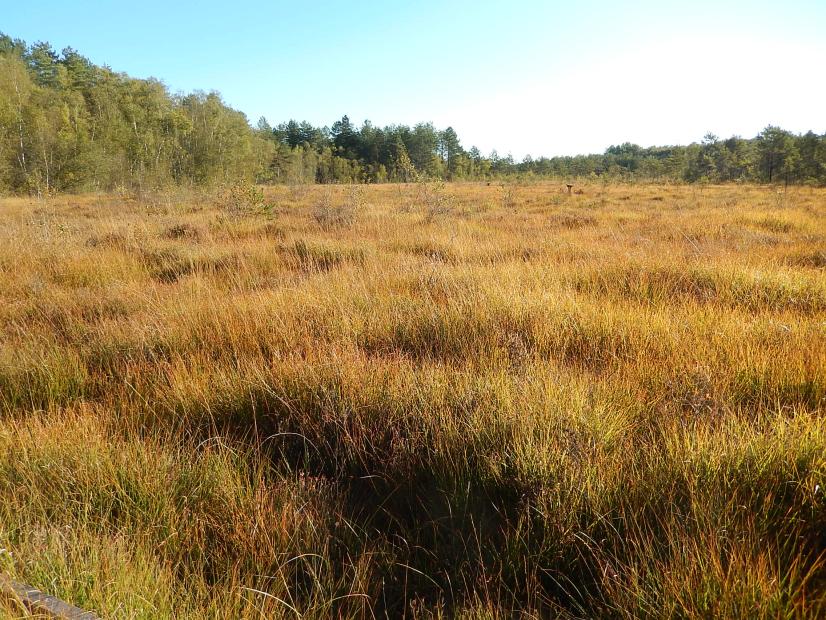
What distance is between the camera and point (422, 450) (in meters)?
1.65

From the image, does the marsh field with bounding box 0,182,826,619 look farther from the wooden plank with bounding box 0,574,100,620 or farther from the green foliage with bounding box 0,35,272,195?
the green foliage with bounding box 0,35,272,195

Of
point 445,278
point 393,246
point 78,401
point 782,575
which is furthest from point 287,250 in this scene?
point 782,575

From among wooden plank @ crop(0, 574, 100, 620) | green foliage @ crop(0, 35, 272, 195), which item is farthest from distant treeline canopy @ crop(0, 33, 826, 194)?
wooden plank @ crop(0, 574, 100, 620)

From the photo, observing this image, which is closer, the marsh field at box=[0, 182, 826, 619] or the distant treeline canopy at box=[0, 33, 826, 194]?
the marsh field at box=[0, 182, 826, 619]

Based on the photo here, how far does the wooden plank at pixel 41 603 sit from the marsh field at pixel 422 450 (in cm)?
10

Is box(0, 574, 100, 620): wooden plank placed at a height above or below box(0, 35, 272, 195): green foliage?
below

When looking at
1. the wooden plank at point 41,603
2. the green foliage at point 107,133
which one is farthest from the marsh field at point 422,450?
the green foliage at point 107,133

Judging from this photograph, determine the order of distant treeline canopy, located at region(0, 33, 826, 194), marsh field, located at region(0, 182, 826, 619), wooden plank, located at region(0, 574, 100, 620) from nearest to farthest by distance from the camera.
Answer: wooden plank, located at region(0, 574, 100, 620), marsh field, located at region(0, 182, 826, 619), distant treeline canopy, located at region(0, 33, 826, 194)

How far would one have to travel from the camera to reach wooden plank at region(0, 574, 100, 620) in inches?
32.9

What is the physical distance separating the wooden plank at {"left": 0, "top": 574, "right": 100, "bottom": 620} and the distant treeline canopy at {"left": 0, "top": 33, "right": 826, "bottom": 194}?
34.9 ft

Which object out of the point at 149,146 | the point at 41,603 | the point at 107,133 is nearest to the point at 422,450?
the point at 41,603

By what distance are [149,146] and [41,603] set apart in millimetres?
35907

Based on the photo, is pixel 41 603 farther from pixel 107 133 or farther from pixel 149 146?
pixel 107 133

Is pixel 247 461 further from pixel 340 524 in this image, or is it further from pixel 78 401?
pixel 78 401
